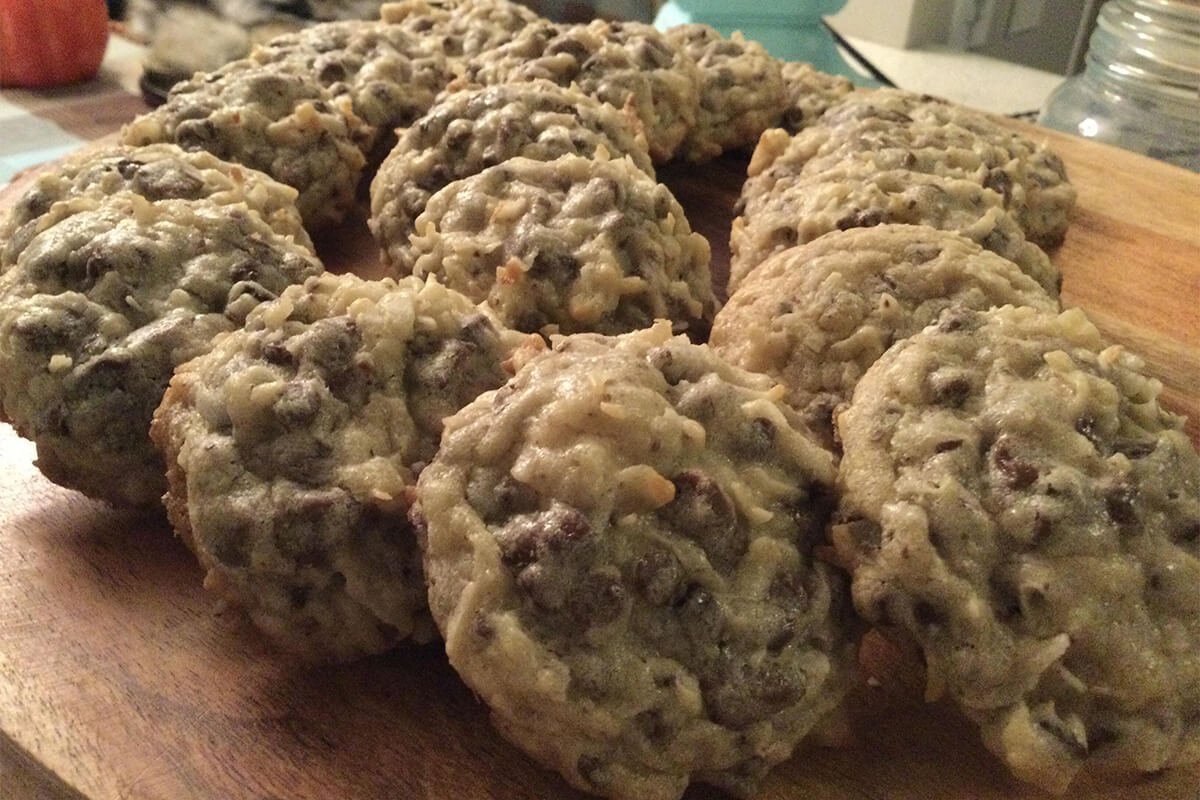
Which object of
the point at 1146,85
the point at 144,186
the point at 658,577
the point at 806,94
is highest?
the point at 144,186

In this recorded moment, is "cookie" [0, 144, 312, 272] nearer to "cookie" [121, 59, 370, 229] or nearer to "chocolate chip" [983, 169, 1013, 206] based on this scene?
"cookie" [121, 59, 370, 229]

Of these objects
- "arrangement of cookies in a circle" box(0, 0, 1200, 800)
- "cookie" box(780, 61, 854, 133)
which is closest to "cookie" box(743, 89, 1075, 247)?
"cookie" box(780, 61, 854, 133)

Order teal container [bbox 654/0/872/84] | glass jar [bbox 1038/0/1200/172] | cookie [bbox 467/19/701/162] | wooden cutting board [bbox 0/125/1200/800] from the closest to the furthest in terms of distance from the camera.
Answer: wooden cutting board [bbox 0/125/1200/800]
cookie [bbox 467/19/701/162]
glass jar [bbox 1038/0/1200/172]
teal container [bbox 654/0/872/84]

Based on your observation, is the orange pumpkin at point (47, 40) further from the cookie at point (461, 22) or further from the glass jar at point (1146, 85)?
the glass jar at point (1146, 85)

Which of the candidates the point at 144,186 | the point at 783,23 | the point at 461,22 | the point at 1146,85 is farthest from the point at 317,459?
the point at 1146,85

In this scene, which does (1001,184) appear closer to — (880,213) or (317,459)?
(880,213)

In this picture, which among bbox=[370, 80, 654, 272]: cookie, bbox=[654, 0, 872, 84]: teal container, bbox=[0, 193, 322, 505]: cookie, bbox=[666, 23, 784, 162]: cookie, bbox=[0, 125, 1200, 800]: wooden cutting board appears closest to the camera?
bbox=[0, 125, 1200, 800]: wooden cutting board
